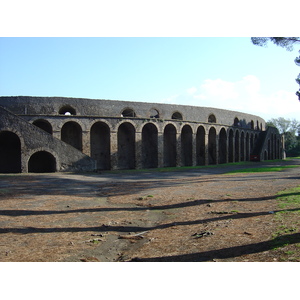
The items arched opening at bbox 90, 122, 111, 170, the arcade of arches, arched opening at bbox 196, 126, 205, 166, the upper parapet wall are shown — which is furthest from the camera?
arched opening at bbox 196, 126, 205, 166

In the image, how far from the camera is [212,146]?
26.6m

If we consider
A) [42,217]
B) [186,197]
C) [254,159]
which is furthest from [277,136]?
[42,217]

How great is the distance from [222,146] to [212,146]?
2338 mm

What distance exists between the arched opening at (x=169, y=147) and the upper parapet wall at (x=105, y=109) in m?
1.31

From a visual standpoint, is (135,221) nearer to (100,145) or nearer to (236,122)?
(100,145)

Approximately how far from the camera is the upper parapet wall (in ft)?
61.3

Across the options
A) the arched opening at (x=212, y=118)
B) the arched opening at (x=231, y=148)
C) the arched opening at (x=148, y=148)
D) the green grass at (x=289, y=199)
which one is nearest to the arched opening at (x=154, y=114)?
the arched opening at (x=148, y=148)

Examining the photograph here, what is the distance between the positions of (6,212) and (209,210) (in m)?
4.12

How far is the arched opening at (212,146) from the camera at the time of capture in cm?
2622

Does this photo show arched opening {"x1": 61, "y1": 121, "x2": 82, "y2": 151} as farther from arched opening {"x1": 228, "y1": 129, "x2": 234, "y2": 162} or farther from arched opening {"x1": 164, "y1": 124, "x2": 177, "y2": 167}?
arched opening {"x1": 228, "y1": 129, "x2": 234, "y2": 162}

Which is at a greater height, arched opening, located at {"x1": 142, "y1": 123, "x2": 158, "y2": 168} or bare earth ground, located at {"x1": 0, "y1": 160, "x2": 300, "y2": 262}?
arched opening, located at {"x1": 142, "y1": 123, "x2": 158, "y2": 168}

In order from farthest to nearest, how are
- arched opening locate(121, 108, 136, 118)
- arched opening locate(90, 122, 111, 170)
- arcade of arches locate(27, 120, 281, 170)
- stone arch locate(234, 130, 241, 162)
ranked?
stone arch locate(234, 130, 241, 162) < arched opening locate(121, 108, 136, 118) < arched opening locate(90, 122, 111, 170) < arcade of arches locate(27, 120, 281, 170)

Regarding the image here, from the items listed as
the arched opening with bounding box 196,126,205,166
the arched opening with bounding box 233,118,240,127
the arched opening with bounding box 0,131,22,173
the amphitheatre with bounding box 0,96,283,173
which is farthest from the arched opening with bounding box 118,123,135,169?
the arched opening with bounding box 233,118,240,127

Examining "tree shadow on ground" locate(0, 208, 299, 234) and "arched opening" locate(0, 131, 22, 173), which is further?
"arched opening" locate(0, 131, 22, 173)
